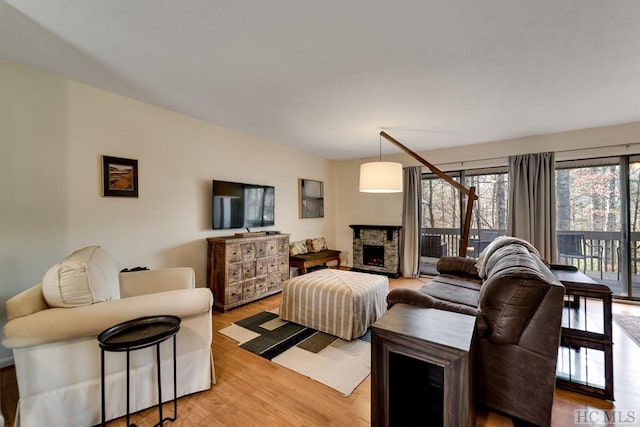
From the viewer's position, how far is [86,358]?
4.96 ft

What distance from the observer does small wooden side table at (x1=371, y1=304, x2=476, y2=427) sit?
118 cm

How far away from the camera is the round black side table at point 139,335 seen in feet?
4.37

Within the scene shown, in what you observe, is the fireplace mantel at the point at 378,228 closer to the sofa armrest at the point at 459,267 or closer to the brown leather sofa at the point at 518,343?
the sofa armrest at the point at 459,267

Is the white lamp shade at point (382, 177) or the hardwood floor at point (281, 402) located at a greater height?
the white lamp shade at point (382, 177)

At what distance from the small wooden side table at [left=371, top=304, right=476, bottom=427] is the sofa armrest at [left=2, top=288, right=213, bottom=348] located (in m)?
1.25

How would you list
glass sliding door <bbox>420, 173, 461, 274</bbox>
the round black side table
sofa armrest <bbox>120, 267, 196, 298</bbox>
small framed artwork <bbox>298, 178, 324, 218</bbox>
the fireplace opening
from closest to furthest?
the round black side table, sofa armrest <bbox>120, 267, 196, 298</bbox>, glass sliding door <bbox>420, 173, 461, 274</bbox>, small framed artwork <bbox>298, 178, 324, 218</bbox>, the fireplace opening

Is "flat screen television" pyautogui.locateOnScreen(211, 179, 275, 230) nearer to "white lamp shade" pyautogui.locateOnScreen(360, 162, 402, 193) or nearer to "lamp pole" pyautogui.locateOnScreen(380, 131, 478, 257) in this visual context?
"white lamp shade" pyautogui.locateOnScreen(360, 162, 402, 193)

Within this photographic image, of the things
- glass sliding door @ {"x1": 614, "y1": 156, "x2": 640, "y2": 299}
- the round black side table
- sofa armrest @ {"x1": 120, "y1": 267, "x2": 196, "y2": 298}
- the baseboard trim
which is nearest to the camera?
the round black side table

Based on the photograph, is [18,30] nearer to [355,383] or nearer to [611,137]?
[355,383]

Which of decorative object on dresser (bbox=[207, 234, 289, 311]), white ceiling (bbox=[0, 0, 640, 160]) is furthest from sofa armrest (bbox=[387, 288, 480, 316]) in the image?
decorative object on dresser (bbox=[207, 234, 289, 311])

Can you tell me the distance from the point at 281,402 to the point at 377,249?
4.09m

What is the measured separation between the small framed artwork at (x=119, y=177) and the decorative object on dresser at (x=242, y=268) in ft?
3.62

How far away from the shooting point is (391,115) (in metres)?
3.23

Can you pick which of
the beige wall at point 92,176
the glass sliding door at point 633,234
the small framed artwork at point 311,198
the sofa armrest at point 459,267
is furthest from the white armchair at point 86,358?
the glass sliding door at point 633,234
